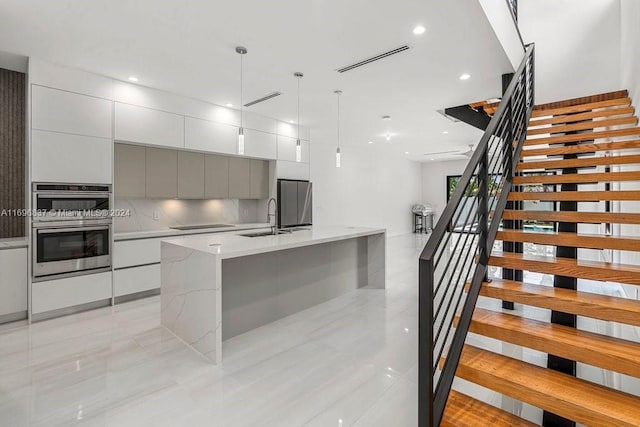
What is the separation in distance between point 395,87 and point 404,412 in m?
3.85

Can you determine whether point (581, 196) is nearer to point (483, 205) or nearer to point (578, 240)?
point (578, 240)

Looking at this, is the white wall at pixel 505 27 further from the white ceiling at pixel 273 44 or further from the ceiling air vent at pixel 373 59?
the ceiling air vent at pixel 373 59

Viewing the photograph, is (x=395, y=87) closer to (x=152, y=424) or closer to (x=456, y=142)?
(x=152, y=424)

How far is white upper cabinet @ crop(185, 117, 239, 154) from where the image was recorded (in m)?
4.81

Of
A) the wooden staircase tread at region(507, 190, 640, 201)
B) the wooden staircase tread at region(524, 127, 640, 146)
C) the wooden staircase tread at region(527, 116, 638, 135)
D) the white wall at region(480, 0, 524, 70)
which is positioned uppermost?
the white wall at region(480, 0, 524, 70)

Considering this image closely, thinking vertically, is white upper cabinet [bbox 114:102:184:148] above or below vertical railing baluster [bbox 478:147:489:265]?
above

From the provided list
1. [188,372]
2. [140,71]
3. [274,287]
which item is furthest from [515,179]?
[140,71]

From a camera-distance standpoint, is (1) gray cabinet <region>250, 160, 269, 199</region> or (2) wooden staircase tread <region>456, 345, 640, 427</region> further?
(1) gray cabinet <region>250, 160, 269, 199</region>

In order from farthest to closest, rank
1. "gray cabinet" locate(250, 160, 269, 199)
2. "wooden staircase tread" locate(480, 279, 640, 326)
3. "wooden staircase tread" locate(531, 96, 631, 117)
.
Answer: "gray cabinet" locate(250, 160, 269, 199)
"wooden staircase tread" locate(531, 96, 631, 117)
"wooden staircase tread" locate(480, 279, 640, 326)

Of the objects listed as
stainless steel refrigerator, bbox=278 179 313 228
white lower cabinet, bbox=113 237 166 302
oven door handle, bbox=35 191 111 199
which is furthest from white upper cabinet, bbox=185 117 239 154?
white lower cabinet, bbox=113 237 166 302

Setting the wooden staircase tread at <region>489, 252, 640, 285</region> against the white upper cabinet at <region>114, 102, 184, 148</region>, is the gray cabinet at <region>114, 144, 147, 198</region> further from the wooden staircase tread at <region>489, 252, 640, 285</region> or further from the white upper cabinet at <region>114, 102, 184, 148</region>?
the wooden staircase tread at <region>489, 252, 640, 285</region>

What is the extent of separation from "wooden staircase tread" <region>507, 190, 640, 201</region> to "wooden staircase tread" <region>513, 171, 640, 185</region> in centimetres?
17

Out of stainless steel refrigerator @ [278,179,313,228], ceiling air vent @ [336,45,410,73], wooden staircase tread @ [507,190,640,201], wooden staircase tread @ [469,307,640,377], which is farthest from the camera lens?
stainless steel refrigerator @ [278,179,313,228]

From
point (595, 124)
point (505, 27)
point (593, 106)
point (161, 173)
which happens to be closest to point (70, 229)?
point (161, 173)
